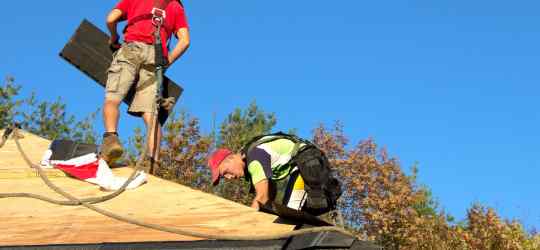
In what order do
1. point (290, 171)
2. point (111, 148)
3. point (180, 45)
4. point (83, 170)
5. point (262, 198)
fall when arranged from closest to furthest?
point (262, 198)
point (290, 171)
point (83, 170)
point (111, 148)
point (180, 45)

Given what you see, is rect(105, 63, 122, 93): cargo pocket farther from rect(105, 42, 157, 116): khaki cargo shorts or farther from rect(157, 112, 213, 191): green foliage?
rect(157, 112, 213, 191): green foliage

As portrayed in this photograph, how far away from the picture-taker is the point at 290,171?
19.4ft

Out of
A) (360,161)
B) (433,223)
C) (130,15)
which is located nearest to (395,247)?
(433,223)

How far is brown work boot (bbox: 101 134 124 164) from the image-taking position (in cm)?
635

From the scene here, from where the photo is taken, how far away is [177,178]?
24281 mm

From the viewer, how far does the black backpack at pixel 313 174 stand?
→ 19.1 feet

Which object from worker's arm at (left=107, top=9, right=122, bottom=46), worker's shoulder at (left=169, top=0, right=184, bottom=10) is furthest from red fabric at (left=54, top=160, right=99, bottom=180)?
worker's shoulder at (left=169, top=0, right=184, bottom=10)

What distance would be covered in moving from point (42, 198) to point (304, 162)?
2234mm

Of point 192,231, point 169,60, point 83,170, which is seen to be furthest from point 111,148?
point 192,231

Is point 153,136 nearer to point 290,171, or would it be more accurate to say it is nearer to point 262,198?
point 290,171

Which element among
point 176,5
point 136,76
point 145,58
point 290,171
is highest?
point 176,5

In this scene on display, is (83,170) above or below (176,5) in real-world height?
below

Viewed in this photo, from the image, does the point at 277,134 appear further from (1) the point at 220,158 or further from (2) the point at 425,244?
(2) the point at 425,244

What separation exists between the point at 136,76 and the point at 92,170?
145 cm
